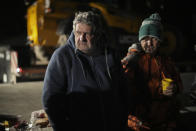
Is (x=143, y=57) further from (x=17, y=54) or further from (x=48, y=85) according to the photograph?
(x=17, y=54)

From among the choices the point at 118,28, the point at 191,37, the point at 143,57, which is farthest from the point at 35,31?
the point at 191,37

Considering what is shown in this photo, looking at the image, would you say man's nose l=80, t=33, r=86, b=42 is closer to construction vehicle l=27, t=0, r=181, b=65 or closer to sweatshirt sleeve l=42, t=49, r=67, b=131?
sweatshirt sleeve l=42, t=49, r=67, b=131

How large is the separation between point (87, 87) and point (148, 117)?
2.54 feet

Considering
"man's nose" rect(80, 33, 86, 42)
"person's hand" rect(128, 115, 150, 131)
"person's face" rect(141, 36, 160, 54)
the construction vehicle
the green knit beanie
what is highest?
the construction vehicle

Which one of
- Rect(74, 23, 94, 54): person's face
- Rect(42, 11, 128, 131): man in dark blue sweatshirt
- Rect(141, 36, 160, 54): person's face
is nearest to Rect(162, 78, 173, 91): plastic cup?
Rect(141, 36, 160, 54): person's face

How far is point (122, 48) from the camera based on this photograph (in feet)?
25.7

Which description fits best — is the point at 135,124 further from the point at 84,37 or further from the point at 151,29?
the point at 84,37

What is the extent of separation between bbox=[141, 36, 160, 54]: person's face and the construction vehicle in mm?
5042

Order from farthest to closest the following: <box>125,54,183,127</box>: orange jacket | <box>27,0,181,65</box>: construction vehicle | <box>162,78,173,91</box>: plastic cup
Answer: <box>27,0,181,65</box>: construction vehicle → <box>125,54,183,127</box>: orange jacket → <box>162,78,173,91</box>: plastic cup

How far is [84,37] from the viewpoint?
1.44 meters

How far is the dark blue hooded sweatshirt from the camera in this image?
1399 millimetres

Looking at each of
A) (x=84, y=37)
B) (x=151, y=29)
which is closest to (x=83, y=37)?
(x=84, y=37)

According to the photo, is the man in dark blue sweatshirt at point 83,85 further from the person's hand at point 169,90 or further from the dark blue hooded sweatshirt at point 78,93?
the person's hand at point 169,90

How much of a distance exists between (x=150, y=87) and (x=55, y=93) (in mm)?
879
